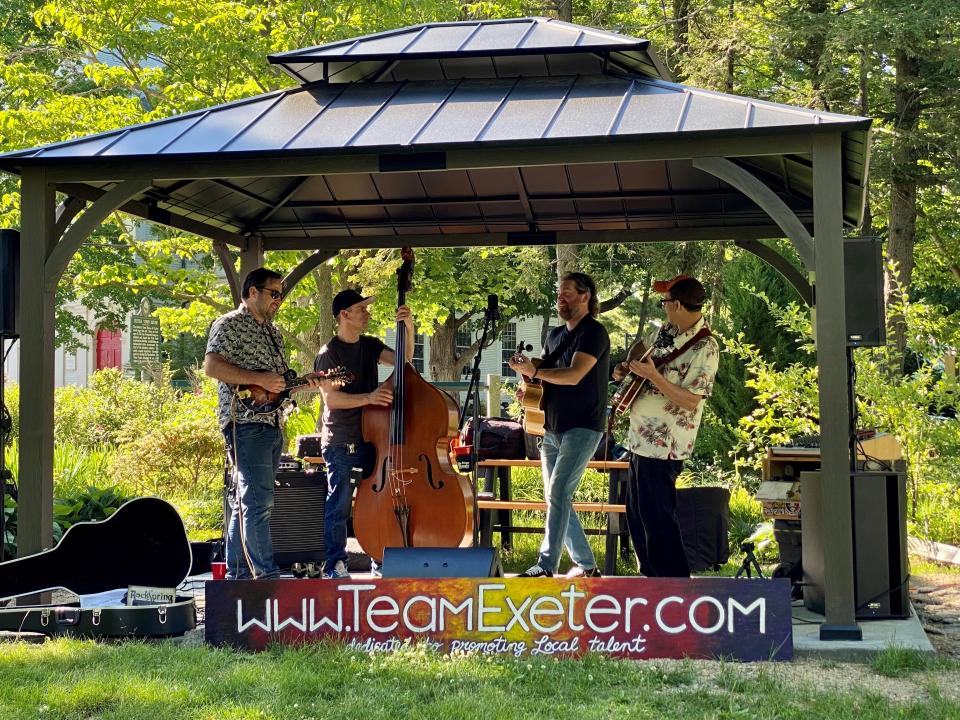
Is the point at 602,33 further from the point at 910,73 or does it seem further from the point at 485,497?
the point at 910,73

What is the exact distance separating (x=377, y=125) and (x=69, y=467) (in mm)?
6784

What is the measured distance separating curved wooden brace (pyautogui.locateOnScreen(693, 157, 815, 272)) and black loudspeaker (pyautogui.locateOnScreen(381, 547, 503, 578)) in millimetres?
2269

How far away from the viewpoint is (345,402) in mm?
7164

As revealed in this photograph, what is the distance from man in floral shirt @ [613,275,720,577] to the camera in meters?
6.42

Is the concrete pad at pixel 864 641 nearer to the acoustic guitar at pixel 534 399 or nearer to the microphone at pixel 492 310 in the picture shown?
the acoustic guitar at pixel 534 399

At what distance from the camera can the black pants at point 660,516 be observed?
21.1ft

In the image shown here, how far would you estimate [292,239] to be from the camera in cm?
941

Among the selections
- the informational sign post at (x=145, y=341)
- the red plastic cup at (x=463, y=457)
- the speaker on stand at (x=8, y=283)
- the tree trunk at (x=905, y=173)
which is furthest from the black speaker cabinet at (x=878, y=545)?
the informational sign post at (x=145, y=341)

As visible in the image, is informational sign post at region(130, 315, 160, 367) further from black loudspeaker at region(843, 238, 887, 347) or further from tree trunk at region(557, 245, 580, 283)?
black loudspeaker at region(843, 238, 887, 347)

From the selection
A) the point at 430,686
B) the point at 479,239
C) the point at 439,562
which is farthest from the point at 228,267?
the point at 430,686

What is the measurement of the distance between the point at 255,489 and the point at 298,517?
1.74 meters

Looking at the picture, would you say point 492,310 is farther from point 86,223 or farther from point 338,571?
point 86,223

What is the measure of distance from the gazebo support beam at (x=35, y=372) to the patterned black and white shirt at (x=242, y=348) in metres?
0.95

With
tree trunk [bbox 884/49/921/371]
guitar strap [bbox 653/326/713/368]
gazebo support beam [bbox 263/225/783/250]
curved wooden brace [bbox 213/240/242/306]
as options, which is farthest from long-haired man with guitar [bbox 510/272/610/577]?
tree trunk [bbox 884/49/921/371]
